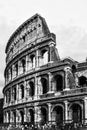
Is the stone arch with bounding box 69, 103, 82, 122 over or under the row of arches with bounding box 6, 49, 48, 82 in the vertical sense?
under

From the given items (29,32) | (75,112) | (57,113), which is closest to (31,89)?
(57,113)

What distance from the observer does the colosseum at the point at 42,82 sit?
2395 cm

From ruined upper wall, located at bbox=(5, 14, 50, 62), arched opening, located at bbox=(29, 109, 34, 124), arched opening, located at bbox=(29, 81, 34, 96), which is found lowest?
arched opening, located at bbox=(29, 109, 34, 124)

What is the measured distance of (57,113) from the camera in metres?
25.0

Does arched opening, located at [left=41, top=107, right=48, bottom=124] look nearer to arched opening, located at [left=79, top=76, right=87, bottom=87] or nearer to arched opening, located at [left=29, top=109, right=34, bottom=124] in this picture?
arched opening, located at [left=29, top=109, right=34, bottom=124]

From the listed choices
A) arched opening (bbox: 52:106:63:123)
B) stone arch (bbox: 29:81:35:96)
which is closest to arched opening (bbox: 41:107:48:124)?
arched opening (bbox: 52:106:63:123)

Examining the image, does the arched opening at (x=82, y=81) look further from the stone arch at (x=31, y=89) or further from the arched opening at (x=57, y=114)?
the stone arch at (x=31, y=89)

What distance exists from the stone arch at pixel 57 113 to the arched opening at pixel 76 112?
1.05m

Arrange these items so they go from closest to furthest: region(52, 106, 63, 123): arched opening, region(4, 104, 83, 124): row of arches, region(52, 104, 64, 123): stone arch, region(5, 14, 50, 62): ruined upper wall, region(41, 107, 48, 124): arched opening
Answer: region(4, 104, 83, 124): row of arches, region(52, 104, 64, 123): stone arch, region(52, 106, 63, 123): arched opening, region(41, 107, 48, 124): arched opening, region(5, 14, 50, 62): ruined upper wall

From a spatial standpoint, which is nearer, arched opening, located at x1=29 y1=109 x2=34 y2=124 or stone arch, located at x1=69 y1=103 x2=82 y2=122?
stone arch, located at x1=69 y1=103 x2=82 y2=122

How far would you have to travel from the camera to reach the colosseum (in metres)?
24.0

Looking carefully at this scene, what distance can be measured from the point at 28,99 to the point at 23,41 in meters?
7.07

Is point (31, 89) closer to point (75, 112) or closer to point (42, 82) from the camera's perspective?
point (42, 82)

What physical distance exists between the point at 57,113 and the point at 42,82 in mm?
3653
